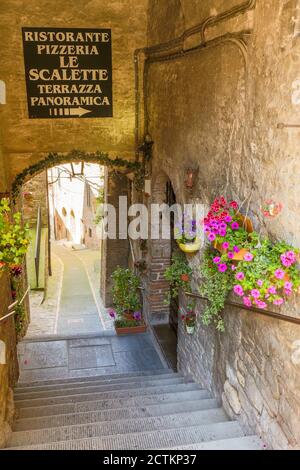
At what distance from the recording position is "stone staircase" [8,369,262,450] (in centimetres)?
338

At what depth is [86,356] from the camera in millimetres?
7133

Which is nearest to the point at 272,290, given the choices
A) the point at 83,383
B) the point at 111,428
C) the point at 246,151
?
the point at 246,151

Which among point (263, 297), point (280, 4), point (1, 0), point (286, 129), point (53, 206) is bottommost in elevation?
point (53, 206)

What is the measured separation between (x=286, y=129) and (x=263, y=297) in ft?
3.83

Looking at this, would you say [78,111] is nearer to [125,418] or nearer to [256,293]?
[125,418]

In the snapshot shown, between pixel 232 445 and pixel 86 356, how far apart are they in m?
4.22

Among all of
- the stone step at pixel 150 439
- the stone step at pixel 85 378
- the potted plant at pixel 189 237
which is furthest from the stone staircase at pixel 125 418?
the potted plant at pixel 189 237

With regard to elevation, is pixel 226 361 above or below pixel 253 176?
below

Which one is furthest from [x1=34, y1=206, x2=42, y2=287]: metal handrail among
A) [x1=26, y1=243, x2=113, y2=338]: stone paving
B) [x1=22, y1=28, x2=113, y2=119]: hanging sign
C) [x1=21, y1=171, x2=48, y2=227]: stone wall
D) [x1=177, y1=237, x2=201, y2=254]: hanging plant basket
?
[x1=177, y1=237, x2=201, y2=254]: hanging plant basket

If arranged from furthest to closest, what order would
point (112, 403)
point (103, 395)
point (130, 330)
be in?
point (130, 330), point (103, 395), point (112, 403)
